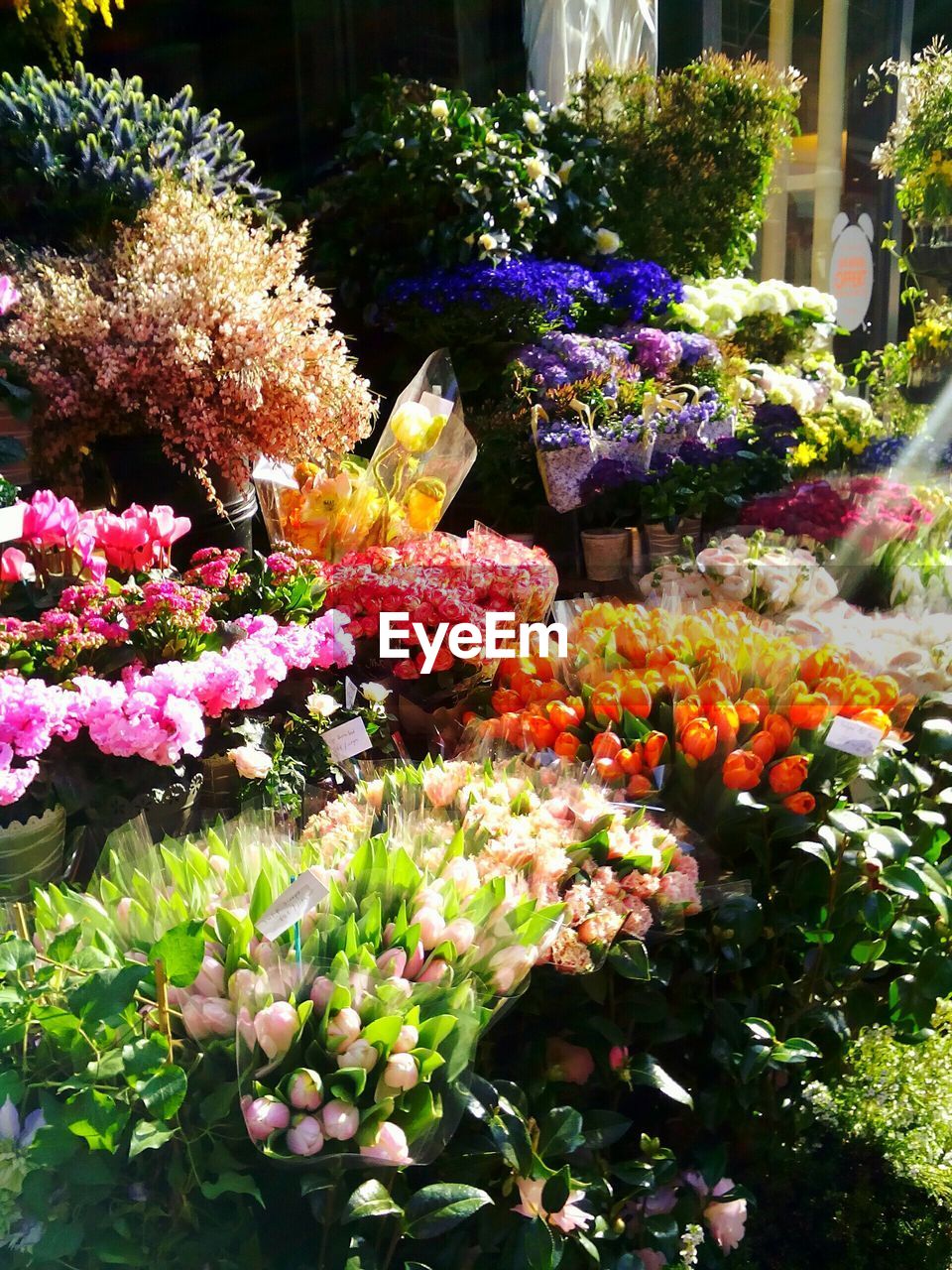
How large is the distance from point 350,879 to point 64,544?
1.02 meters

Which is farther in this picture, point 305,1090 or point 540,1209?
point 540,1209

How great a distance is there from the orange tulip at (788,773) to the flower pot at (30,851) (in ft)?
3.36

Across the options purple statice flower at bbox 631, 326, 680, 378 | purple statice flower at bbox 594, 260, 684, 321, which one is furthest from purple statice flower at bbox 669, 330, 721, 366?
purple statice flower at bbox 594, 260, 684, 321

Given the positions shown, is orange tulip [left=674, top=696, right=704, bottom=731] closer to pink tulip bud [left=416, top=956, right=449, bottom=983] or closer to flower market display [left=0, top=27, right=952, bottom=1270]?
flower market display [left=0, top=27, right=952, bottom=1270]

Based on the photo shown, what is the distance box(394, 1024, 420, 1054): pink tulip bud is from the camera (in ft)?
3.29

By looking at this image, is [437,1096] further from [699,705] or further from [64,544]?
[64,544]

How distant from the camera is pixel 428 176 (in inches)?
137

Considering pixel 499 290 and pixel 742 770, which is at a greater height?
pixel 499 290

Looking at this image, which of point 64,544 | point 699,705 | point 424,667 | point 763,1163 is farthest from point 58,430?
point 763,1163

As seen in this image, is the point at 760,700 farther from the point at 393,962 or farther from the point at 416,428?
the point at 416,428

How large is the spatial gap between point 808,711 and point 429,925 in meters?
0.75

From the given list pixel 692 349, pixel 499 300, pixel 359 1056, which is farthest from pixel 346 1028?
pixel 692 349

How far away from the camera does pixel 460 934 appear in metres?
1.12

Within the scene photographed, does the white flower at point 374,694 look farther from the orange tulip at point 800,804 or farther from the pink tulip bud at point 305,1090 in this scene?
the pink tulip bud at point 305,1090
